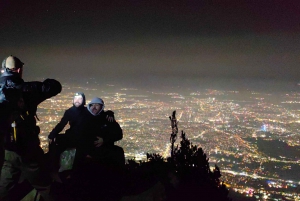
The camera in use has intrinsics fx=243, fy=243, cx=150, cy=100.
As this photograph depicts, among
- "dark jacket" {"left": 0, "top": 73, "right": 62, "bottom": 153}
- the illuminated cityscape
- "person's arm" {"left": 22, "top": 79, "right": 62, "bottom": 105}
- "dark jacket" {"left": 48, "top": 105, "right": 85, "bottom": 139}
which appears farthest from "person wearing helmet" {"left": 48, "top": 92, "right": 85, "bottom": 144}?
the illuminated cityscape

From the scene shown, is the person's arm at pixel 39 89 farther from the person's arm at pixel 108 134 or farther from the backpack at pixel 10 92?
the person's arm at pixel 108 134

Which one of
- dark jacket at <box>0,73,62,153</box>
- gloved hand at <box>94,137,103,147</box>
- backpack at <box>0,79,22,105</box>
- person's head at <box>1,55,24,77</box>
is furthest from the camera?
gloved hand at <box>94,137,103,147</box>

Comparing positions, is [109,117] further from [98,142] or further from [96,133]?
[98,142]

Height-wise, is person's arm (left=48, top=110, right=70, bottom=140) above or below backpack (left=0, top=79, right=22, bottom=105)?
below

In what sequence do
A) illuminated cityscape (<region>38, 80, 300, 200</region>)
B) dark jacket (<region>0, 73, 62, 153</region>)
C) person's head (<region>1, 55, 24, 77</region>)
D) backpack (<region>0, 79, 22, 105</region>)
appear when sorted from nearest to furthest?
backpack (<region>0, 79, 22, 105</region>)
dark jacket (<region>0, 73, 62, 153</region>)
person's head (<region>1, 55, 24, 77</region>)
illuminated cityscape (<region>38, 80, 300, 200</region>)

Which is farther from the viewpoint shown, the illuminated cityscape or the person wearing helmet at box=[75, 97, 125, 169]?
the illuminated cityscape

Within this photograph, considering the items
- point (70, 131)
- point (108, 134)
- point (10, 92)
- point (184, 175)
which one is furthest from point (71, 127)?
point (184, 175)

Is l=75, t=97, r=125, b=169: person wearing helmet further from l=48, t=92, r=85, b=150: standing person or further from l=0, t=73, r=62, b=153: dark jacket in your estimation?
l=0, t=73, r=62, b=153: dark jacket

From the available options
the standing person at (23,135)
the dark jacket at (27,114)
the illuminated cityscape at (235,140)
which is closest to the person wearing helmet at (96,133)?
the standing person at (23,135)

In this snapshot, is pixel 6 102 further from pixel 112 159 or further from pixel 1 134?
pixel 112 159
